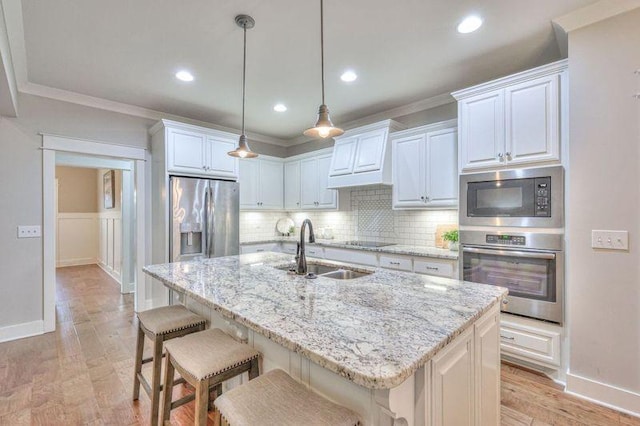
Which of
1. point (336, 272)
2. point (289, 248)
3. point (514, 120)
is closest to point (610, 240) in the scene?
point (514, 120)

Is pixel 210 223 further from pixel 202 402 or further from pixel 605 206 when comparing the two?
pixel 605 206

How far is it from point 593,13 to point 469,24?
756 mm

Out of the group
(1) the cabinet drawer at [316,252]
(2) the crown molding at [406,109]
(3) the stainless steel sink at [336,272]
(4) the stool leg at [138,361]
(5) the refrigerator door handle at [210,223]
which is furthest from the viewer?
(1) the cabinet drawer at [316,252]

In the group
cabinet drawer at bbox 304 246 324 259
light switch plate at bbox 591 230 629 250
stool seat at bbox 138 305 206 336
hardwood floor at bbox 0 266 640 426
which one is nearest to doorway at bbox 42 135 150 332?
hardwood floor at bbox 0 266 640 426

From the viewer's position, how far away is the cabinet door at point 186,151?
3686mm

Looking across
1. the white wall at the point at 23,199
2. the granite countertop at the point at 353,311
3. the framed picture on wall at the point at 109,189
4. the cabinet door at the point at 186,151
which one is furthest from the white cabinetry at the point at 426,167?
the framed picture on wall at the point at 109,189

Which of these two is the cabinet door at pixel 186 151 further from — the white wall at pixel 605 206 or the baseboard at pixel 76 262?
the baseboard at pixel 76 262

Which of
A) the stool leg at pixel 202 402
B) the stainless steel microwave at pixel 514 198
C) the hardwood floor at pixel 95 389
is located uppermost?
the stainless steel microwave at pixel 514 198

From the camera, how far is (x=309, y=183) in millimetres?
4766

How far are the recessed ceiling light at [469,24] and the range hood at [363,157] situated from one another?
141 cm

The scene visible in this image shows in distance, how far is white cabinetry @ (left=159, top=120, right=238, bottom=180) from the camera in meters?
3.68

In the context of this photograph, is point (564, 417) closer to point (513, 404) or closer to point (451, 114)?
point (513, 404)

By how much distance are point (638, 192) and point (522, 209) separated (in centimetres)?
64

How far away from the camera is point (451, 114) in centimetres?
343
